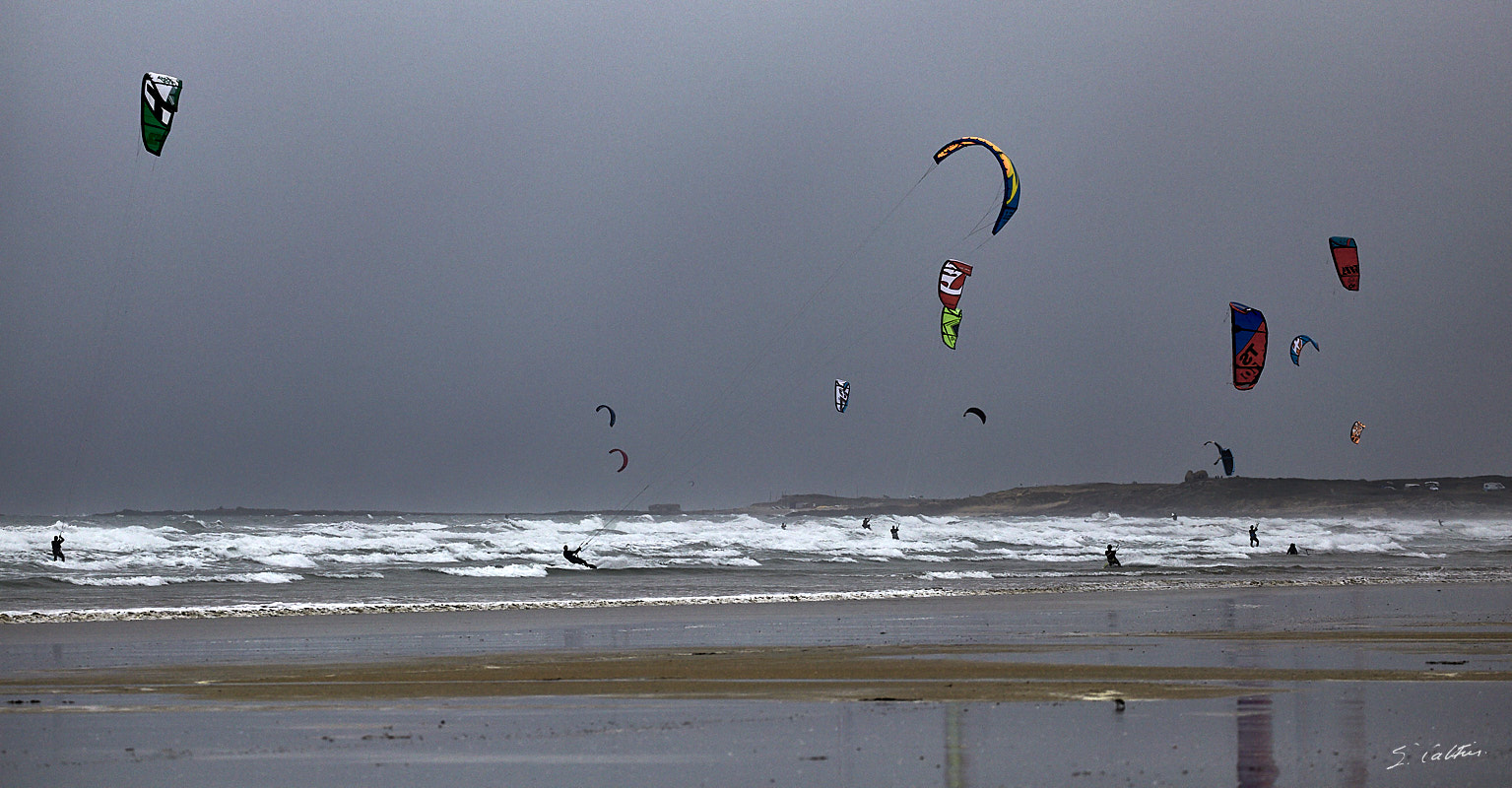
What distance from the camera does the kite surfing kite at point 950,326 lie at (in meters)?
31.8

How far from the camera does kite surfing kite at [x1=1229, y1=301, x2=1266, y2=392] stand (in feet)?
98.3

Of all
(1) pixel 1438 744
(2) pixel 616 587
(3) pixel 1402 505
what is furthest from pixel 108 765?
(3) pixel 1402 505

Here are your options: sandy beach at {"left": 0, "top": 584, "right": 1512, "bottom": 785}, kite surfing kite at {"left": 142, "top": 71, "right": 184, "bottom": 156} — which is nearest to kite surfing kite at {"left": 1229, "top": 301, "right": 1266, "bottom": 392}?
sandy beach at {"left": 0, "top": 584, "right": 1512, "bottom": 785}

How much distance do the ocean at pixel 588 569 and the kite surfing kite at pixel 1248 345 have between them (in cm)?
449

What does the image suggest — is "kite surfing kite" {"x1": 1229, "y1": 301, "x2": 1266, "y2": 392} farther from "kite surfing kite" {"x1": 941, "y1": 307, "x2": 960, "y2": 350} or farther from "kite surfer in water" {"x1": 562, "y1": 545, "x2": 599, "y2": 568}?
"kite surfer in water" {"x1": 562, "y1": 545, "x2": 599, "y2": 568}

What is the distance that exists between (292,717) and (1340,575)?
26353 mm

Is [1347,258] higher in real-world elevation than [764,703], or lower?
higher

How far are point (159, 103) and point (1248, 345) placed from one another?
2298 centimetres

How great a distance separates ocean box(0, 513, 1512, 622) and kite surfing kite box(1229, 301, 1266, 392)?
4493mm

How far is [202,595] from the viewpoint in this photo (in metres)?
21.7

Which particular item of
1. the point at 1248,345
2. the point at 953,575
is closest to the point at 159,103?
the point at 953,575

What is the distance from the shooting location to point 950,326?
1273 inches

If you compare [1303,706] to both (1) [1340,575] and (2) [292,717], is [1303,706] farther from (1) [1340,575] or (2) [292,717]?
(1) [1340,575]

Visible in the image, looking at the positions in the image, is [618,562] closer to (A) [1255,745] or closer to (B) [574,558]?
(B) [574,558]
